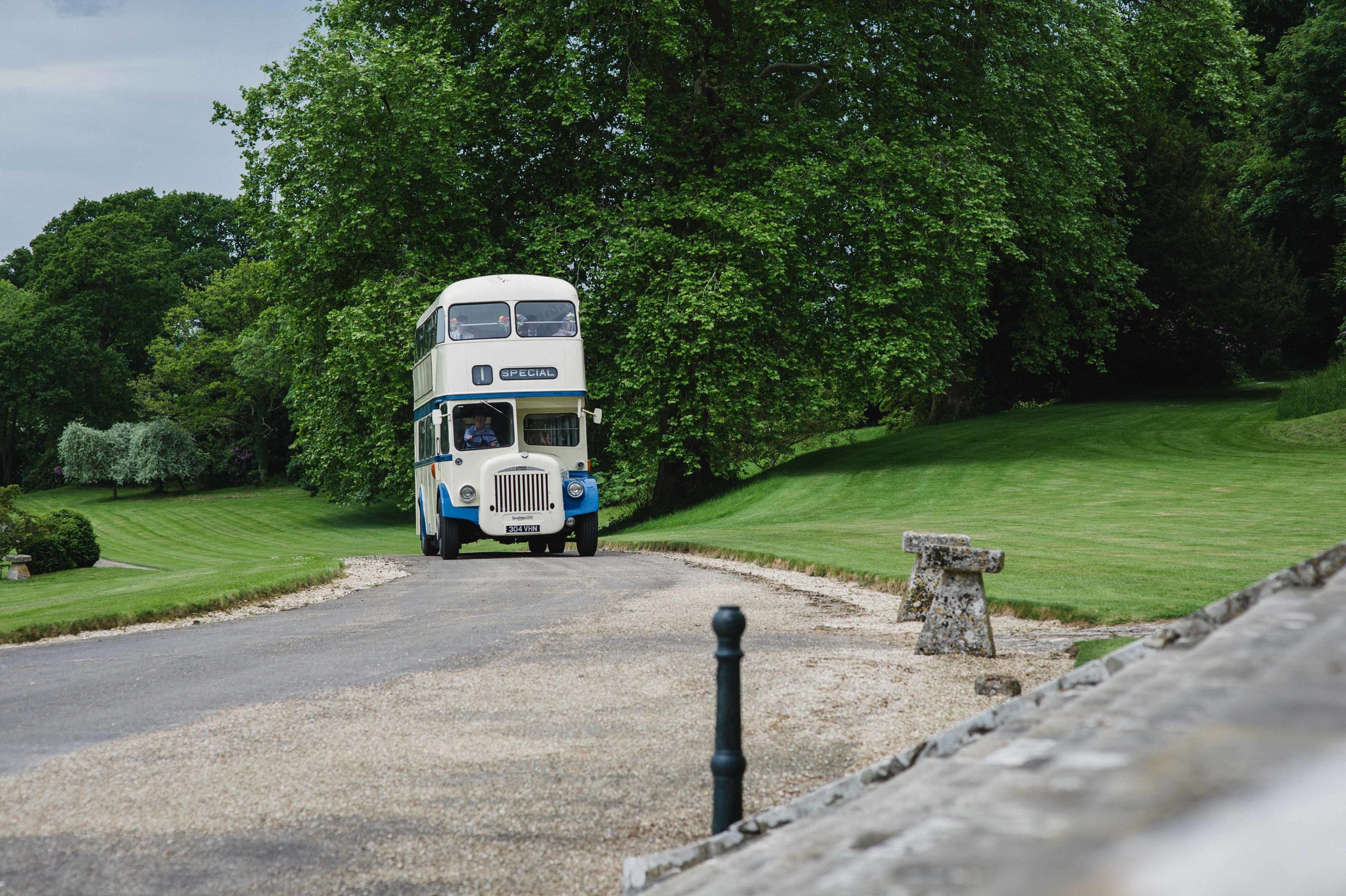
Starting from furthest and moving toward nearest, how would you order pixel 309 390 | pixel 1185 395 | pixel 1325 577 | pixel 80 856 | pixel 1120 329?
pixel 1185 395
pixel 1120 329
pixel 309 390
pixel 80 856
pixel 1325 577

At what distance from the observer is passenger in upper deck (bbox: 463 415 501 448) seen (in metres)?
20.4

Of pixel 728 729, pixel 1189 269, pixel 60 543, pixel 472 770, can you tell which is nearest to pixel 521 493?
pixel 60 543

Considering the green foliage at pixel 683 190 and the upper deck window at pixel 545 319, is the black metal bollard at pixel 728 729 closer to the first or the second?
the upper deck window at pixel 545 319

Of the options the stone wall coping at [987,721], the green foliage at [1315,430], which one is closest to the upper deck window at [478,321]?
the stone wall coping at [987,721]

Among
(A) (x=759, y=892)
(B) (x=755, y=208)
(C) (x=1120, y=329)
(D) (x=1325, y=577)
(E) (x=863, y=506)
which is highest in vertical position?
(B) (x=755, y=208)

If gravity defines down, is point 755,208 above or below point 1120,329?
above

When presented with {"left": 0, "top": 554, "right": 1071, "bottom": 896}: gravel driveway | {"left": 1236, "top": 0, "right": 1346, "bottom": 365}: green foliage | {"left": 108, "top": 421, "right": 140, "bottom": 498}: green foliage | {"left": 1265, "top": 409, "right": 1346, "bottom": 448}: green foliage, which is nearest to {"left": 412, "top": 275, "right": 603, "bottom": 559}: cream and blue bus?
{"left": 0, "top": 554, "right": 1071, "bottom": 896}: gravel driveway

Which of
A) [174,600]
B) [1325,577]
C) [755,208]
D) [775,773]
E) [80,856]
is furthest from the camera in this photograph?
[755,208]

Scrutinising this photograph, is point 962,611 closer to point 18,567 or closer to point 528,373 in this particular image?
point 528,373

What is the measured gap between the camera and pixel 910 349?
25.0 metres

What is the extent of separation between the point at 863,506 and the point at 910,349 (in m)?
3.64

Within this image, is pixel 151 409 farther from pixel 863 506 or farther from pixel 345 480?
pixel 863 506

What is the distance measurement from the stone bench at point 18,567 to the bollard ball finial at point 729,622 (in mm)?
24503

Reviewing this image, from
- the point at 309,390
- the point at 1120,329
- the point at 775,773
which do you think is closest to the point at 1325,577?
the point at 775,773
